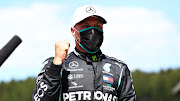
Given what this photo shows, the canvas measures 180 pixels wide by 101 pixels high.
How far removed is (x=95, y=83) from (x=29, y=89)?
8077 centimetres

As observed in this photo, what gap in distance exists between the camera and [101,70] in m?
5.70

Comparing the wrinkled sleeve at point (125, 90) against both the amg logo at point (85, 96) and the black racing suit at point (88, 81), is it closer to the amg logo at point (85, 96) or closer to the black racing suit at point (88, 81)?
the black racing suit at point (88, 81)

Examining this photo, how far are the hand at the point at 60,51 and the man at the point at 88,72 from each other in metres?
0.05

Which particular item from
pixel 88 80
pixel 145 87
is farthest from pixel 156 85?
pixel 88 80

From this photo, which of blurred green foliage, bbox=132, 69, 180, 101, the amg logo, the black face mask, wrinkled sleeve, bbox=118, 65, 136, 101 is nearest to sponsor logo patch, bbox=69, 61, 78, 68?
the black face mask

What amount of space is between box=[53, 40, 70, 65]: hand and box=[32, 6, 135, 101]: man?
0.05 m

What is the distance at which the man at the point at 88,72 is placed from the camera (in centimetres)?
548

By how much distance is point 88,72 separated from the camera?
564cm

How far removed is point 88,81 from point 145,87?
77583 mm

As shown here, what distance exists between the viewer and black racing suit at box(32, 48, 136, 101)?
5.44 meters

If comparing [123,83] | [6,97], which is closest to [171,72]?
[6,97]

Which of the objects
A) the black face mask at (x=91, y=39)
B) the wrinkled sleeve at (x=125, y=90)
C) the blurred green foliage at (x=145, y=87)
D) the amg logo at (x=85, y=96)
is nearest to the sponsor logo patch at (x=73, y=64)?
the black face mask at (x=91, y=39)

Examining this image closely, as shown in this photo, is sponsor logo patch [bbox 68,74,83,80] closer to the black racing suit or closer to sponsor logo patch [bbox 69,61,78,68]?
the black racing suit

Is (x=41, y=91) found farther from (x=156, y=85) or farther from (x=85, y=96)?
(x=156, y=85)
